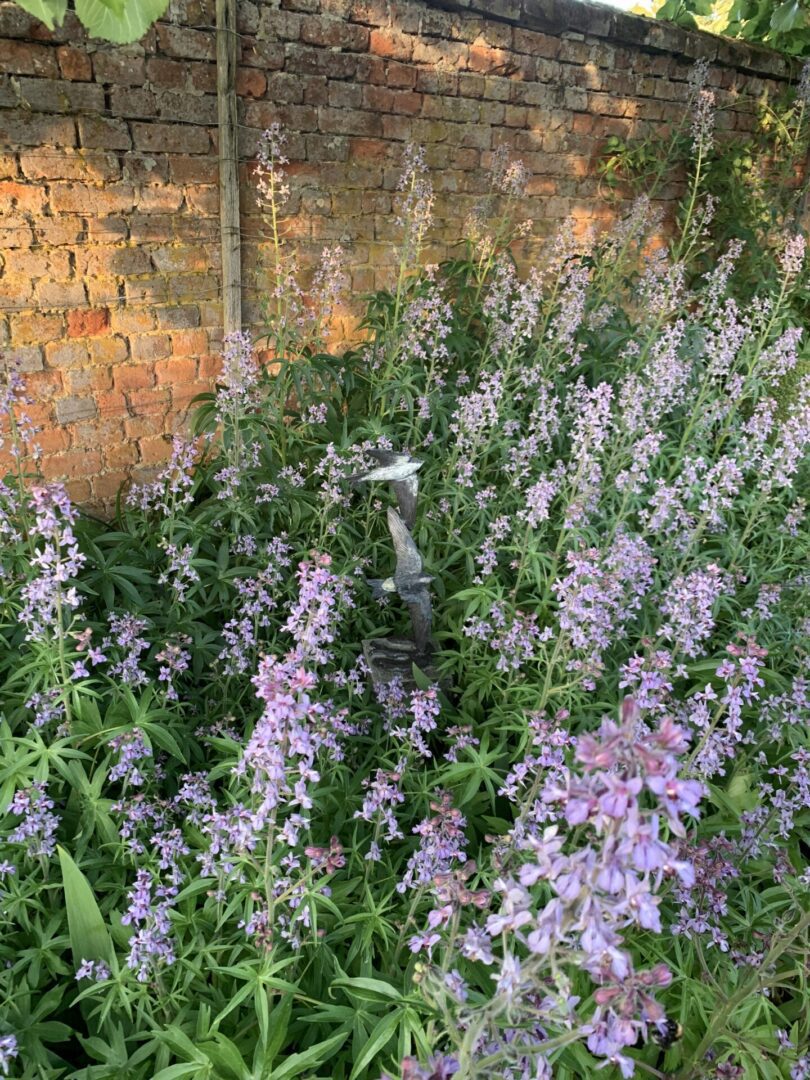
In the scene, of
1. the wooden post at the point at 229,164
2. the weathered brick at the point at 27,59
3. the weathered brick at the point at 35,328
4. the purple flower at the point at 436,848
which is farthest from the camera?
the wooden post at the point at 229,164

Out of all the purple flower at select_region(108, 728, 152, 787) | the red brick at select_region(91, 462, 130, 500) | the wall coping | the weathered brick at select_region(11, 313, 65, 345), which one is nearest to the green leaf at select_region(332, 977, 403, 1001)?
the purple flower at select_region(108, 728, 152, 787)

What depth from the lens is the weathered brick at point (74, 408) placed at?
12.5ft

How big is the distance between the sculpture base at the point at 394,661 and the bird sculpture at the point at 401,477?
484mm

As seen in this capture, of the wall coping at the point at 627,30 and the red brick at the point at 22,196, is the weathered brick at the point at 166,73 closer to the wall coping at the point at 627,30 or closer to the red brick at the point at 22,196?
the red brick at the point at 22,196

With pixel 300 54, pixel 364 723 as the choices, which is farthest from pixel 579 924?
pixel 300 54

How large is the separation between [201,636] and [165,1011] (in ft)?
4.66

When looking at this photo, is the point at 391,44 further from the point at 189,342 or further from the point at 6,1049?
the point at 6,1049

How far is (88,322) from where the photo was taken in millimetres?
3775

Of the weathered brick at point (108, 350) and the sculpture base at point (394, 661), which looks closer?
the sculpture base at point (394, 661)

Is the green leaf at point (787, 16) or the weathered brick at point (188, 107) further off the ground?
the green leaf at point (787, 16)

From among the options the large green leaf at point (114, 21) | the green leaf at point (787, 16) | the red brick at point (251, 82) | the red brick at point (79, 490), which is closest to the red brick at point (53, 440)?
the red brick at point (79, 490)

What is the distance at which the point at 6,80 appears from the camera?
3201 millimetres

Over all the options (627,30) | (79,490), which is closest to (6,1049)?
(79,490)

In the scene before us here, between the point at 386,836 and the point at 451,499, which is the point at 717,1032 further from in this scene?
the point at 451,499
